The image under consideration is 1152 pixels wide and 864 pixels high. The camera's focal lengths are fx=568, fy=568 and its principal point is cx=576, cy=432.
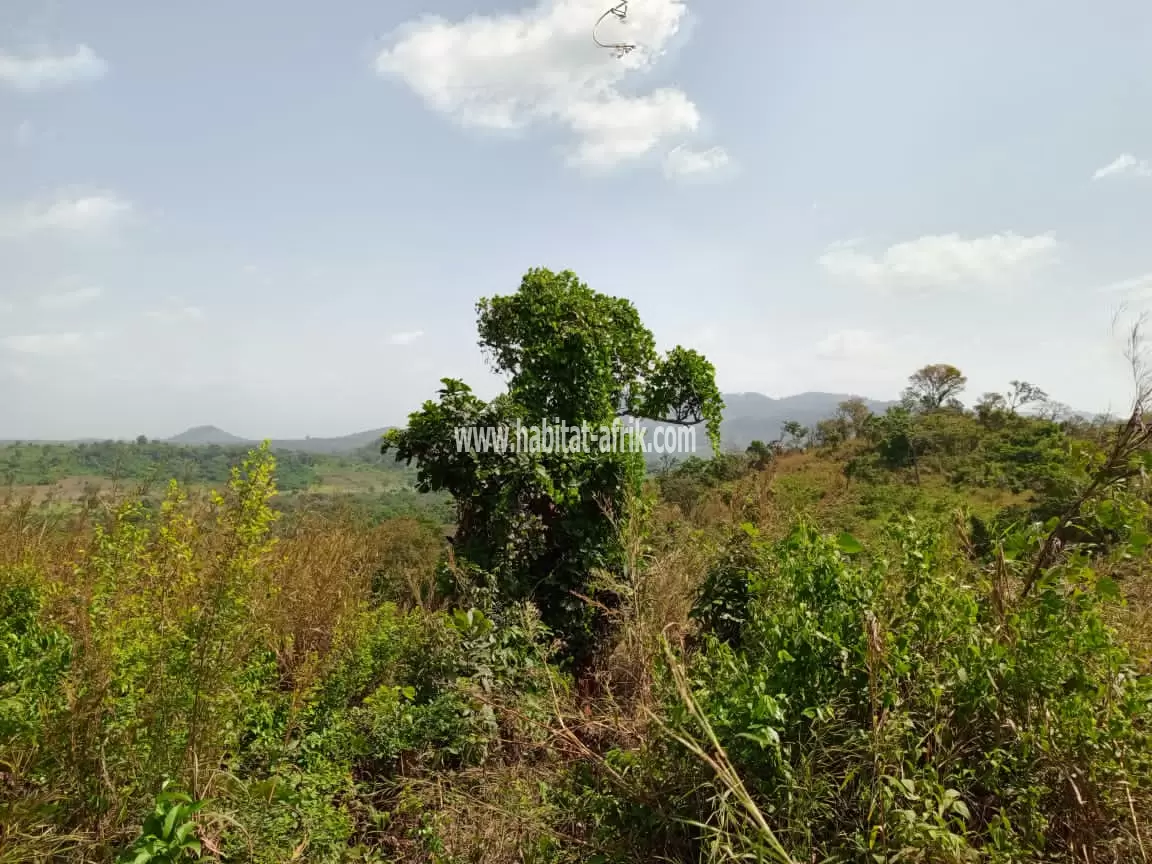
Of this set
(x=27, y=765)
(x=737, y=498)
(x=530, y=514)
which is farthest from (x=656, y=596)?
(x=27, y=765)

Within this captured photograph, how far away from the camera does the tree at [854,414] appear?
27.1m

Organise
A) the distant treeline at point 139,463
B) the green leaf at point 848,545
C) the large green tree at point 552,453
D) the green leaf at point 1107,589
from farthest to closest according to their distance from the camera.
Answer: the large green tree at point 552,453 < the distant treeline at point 139,463 < the green leaf at point 848,545 < the green leaf at point 1107,589

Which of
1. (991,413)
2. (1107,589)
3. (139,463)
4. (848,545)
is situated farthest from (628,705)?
(991,413)

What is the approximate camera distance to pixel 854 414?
98.1 feet

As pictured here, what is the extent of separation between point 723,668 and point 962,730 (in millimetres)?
873

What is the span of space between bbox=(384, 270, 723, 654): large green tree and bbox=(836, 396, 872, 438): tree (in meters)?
23.1

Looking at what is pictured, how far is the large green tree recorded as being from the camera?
5008 millimetres

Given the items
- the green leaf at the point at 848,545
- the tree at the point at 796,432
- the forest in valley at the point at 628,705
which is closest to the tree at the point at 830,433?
the tree at the point at 796,432

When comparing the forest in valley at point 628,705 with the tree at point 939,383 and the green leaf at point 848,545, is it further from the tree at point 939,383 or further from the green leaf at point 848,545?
the tree at point 939,383

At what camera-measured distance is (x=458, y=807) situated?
2.87 meters

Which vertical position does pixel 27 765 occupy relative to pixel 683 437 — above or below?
below

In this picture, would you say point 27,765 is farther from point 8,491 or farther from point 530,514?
point 8,491

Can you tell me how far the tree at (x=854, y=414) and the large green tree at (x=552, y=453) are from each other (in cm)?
2315

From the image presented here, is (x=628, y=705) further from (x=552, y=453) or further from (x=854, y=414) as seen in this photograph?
(x=854, y=414)
